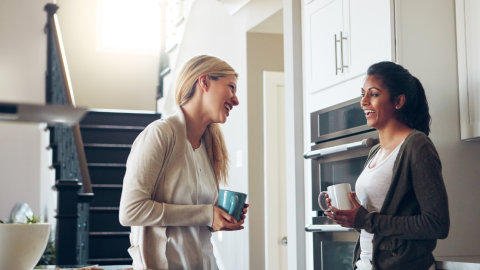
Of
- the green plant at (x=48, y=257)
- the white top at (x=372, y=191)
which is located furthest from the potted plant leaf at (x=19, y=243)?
the green plant at (x=48, y=257)

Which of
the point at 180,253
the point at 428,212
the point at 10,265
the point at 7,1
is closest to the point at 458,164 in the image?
the point at 428,212

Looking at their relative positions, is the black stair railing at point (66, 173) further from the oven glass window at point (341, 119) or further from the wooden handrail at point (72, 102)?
the oven glass window at point (341, 119)

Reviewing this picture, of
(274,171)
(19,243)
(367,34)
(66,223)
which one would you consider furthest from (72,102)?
(19,243)

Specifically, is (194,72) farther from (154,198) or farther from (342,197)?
(342,197)

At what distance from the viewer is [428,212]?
1443 millimetres

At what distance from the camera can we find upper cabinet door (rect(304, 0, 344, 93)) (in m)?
2.55

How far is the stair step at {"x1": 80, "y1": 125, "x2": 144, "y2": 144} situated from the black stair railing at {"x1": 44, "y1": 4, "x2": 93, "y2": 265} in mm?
465

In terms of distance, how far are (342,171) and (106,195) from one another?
328cm

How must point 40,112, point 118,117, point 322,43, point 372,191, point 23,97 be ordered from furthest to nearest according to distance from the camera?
point 23,97
point 118,117
point 322,43
point 40,112
point 372,191

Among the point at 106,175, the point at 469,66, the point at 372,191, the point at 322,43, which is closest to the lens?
the point at 372,191

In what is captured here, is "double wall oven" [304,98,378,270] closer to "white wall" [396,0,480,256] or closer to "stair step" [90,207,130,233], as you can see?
"white wall" [396,0,480,256]

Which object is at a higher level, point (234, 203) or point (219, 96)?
point (219, 96)

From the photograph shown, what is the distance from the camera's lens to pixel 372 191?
1640mm

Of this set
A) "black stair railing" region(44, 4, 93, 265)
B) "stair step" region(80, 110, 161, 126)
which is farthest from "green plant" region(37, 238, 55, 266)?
"stair step" region(80, 110, 161, 126)
